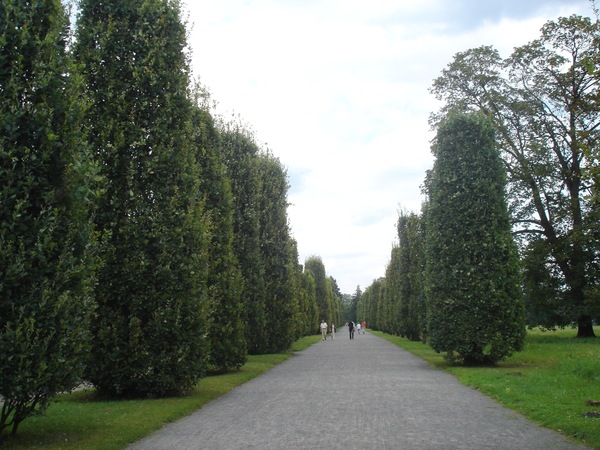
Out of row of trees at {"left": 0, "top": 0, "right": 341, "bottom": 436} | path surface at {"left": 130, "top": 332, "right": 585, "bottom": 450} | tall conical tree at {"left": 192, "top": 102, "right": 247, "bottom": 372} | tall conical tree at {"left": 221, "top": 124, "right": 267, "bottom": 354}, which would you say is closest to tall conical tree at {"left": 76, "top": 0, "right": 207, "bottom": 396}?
row of trees at {"left": 0, "top": 0, "right": 341, "bottom": 436}

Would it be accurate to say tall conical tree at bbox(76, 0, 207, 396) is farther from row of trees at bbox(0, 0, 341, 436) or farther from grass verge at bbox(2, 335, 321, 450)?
grass verge at bbox(2, 335, 321, 450)

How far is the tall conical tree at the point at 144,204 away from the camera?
11086 millimetres

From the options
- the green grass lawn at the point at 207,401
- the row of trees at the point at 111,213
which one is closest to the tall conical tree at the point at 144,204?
the row of trees at the point at 111,213

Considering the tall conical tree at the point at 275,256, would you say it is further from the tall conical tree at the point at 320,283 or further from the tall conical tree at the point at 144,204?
the tall conical tree at the point at 320,283

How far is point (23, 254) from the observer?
264 inches

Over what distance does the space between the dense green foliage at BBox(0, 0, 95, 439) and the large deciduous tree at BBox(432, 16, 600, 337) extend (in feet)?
86.6

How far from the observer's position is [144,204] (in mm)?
11484

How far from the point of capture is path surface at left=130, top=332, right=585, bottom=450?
7.37 m

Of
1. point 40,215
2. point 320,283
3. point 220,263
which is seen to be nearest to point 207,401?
point 40,215

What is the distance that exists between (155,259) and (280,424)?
14.8 ft

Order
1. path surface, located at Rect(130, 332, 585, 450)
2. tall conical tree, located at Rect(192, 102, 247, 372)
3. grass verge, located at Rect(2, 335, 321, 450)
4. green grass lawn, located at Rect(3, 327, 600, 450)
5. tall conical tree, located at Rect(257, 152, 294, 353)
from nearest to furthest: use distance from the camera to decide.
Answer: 1. grass verge, located at Rect(2, 335, 321, 450)
2. path surface, located at Rect(130, 332, 585, 450)
3. green grass lawn, located at Rect(3, 327, 600, 450)
4. tall conical tree, located at Rect(192, 102, 247, 372)
5. tall conical tree, located at Rect(257, 152, 294, 353)

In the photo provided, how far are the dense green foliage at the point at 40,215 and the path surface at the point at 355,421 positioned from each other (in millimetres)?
1651

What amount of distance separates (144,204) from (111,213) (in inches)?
26.4

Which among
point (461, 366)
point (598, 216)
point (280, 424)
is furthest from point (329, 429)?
point (598, 216)
